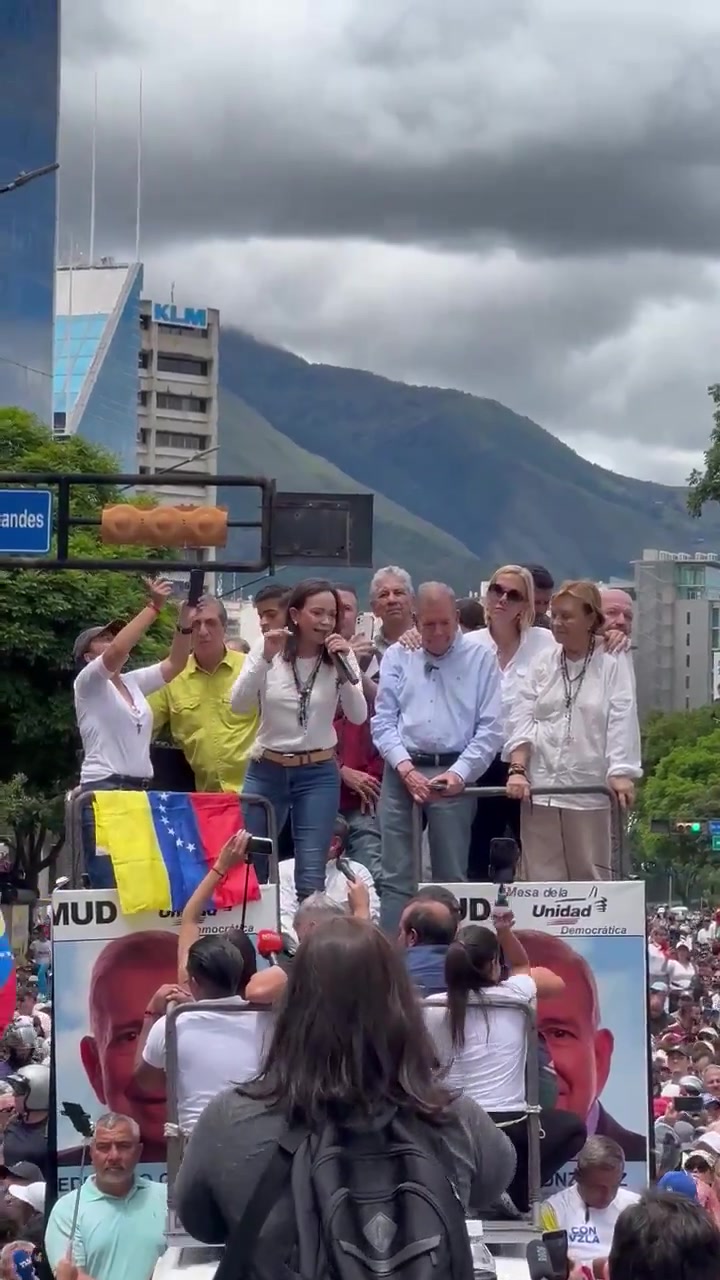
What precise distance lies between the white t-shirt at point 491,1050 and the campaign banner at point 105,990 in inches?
63.4

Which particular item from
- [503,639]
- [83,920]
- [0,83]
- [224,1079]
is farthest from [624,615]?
[0,83]

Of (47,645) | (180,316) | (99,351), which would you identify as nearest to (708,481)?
(47,645)

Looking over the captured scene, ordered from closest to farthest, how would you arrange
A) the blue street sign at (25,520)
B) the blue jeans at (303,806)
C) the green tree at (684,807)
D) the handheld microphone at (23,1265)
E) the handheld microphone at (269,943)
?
the handheld microphone at (269,943)
the handheld microphone at (23,1265)
the blue jeans at (303,806)
the blue street sign at (25,520)
the green tree at (684,807)

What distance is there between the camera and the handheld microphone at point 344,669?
877 centimetres

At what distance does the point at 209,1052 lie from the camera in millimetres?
6059

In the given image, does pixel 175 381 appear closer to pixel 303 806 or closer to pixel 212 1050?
pixel 303 806

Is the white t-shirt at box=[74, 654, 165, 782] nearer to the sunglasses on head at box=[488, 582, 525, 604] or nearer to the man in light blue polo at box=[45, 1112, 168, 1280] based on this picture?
the sunglasses on head at box=[488, 582, 525, 604]

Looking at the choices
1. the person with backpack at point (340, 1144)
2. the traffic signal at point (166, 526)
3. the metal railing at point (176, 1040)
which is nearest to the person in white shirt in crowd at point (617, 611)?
the metal railing at point (176, 1040)

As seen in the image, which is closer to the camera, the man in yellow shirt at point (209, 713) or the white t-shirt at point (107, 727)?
the white t-shirt at point (107, 727)

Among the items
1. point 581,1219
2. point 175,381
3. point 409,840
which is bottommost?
point 581,1219

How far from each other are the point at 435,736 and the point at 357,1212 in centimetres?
533

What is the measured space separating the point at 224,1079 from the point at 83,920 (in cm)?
185

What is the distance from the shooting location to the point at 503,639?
30.1 ft

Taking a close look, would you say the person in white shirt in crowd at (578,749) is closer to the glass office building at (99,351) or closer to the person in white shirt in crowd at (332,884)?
the person in white shirt in crowd at (332,884)
